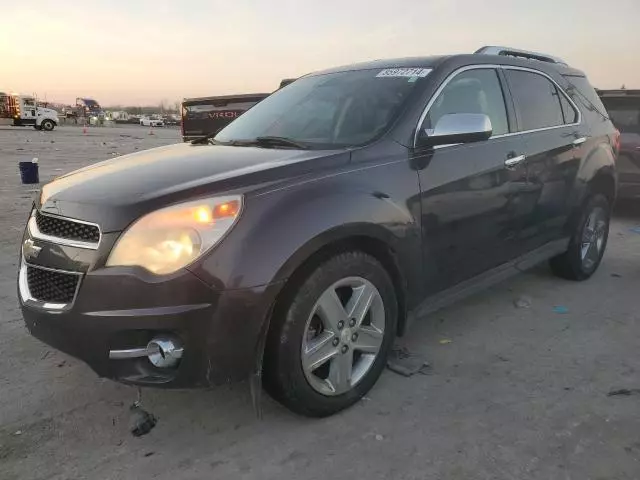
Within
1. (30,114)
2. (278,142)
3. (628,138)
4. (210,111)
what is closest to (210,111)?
(210,111)

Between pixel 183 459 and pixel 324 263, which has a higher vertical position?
pixel 324 263

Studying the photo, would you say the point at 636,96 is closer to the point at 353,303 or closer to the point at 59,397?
the point at 353,303

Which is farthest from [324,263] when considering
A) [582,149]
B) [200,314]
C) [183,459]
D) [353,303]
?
[582,149]

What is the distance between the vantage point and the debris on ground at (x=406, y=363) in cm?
325

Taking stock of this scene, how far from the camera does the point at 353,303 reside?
2777 millimetres

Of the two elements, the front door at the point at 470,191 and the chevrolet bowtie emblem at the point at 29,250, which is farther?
the front door at the point at 470,191

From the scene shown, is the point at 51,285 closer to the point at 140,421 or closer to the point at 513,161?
the point at 140,421

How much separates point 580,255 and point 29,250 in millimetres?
4259

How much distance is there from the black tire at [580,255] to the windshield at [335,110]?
2.24 metres

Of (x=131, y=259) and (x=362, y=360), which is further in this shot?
(x=362, y=360)

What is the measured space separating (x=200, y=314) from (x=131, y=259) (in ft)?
1.18

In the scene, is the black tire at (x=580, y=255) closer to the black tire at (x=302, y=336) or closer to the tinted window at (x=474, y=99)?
the tinted window at (x=474, y=99)

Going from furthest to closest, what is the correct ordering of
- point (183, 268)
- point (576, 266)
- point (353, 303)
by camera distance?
1. point (576, 266)
2. point (353, 303)
3. point (183, 268)

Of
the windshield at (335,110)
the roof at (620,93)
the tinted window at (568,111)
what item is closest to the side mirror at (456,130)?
the windshield at (335,110)
